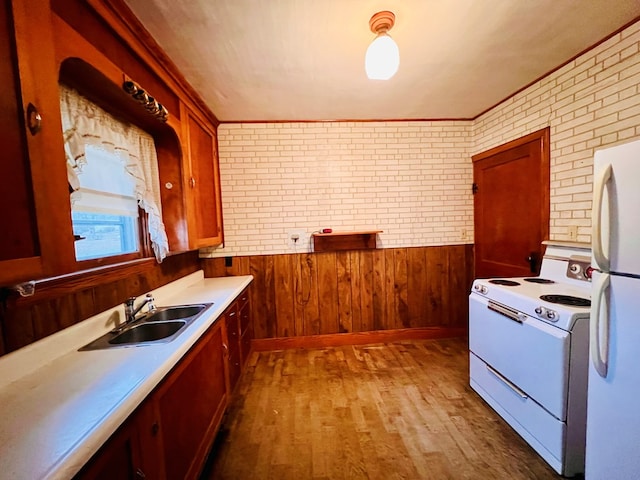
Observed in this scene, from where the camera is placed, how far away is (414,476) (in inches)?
60.7

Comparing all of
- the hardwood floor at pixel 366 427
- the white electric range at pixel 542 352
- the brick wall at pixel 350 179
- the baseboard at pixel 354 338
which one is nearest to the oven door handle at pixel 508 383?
the white electric range at pixel 542 352

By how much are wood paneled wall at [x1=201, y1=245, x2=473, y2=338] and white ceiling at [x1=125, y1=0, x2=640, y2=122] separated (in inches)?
65.0

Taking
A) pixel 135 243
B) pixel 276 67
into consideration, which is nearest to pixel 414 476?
pixel 135 243

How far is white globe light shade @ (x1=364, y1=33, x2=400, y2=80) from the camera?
5.06 ft

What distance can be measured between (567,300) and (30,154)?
2.61 m

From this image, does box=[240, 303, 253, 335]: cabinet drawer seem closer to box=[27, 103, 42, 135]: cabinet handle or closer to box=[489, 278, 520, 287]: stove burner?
box=[27, 103, 42, 135]: cabinet handle

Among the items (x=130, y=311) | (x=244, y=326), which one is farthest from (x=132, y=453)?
(x=244, y=326)

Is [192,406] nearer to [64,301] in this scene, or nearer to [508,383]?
[64,301]

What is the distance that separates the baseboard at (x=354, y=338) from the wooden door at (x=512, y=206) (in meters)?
0.83

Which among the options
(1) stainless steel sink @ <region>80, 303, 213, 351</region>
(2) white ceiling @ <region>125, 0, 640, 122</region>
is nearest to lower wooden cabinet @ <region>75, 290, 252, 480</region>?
(1) stainless steel sink @ <region>80, 303, 213, 351</region>

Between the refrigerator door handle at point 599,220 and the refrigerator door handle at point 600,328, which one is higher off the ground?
the refrigerator door handle at point 599,220

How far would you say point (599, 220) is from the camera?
48.2 inches

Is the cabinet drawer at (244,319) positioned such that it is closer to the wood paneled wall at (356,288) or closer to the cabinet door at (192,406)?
the wood paneled wall at (356,288)

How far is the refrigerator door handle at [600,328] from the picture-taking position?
47.0 inches
